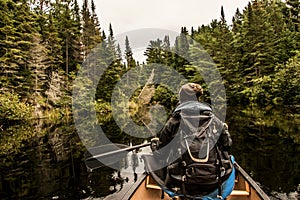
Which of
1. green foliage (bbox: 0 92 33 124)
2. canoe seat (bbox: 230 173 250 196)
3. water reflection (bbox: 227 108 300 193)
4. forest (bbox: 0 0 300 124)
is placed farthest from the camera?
forest (bbox: 0 0 300 124)

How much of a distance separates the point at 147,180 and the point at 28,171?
5.36 m

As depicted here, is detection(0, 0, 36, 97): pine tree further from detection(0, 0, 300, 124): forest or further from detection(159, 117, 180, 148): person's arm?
detection(159, 117, 180, 148): person's arm

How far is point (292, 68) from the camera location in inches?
930

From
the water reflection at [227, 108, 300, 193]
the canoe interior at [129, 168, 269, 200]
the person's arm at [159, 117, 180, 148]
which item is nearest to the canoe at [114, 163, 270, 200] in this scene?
A: the canoe interior at [129, 168, 269, 200]

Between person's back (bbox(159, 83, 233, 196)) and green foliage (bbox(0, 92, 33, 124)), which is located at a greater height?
green foliage (bbox(0, 92, 33, 124))

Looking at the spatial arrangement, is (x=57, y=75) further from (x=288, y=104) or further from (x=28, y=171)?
(x=288, y=104)

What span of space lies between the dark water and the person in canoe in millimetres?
3595

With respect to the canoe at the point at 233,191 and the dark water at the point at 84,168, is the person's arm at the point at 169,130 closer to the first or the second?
the canoe at the point at 233,191

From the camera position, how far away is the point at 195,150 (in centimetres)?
279

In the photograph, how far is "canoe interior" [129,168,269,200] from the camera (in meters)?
3.95

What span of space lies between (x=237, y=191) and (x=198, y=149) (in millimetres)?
1952

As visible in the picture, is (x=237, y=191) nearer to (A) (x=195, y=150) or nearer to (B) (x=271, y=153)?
(A) (x=195, y=150)

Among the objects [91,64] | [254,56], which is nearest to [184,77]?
[254,56]

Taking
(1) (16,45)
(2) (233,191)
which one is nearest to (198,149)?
(2) (233,191)
